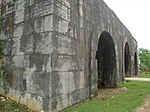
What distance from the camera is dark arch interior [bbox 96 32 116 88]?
10883 mm

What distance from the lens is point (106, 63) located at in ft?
36.6

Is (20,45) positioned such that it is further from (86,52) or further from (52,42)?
(86,52)

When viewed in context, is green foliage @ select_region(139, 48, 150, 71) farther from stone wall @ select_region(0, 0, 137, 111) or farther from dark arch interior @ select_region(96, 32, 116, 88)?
stone wall @ select_region(0, 0, 137, 111)

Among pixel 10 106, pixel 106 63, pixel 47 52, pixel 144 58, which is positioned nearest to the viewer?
pixel 47 52

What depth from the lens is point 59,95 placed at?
4.89 metres

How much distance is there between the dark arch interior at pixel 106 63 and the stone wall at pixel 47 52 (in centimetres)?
428

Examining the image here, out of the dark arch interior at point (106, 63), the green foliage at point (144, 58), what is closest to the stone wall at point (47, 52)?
the dark arch interior at point (106, 63)

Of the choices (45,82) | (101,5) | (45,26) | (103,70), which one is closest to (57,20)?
(45,26)

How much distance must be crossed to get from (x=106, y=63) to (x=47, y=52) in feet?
22.4

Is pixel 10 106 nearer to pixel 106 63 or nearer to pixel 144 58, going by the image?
pixel 106 63

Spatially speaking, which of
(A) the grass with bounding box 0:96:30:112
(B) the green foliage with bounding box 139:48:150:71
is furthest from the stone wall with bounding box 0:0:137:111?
(B) the green foliage with bounding box 139:48:150:71

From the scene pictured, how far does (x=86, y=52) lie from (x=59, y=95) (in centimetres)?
205

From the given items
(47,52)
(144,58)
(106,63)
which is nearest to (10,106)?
(47,52)

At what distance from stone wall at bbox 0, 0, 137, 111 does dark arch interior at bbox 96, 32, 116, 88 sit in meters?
4.28
